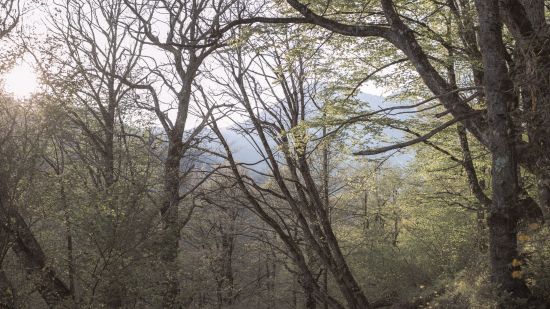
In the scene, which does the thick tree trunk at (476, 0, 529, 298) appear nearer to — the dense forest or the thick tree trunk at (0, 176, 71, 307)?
the dense forest

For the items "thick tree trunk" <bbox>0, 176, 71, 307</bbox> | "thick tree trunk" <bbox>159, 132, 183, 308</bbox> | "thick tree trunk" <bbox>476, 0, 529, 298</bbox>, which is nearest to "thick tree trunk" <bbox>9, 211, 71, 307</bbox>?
"thick tree trunk" <bbox>0, 176, 71, 307</bbox>

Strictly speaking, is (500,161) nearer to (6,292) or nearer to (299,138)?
(299,138)

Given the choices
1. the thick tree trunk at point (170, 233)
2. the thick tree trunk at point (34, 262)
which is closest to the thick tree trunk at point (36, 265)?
the thick tree trunk at point (34, 262)

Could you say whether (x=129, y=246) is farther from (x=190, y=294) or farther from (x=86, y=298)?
(x=190, y=294)

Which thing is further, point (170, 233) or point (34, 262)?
point (170, 233)

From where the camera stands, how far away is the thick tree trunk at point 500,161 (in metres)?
3.84

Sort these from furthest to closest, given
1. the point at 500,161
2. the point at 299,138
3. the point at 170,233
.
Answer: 1. the point at 170,233
2. the point at 299,138
3. the point at 500,161

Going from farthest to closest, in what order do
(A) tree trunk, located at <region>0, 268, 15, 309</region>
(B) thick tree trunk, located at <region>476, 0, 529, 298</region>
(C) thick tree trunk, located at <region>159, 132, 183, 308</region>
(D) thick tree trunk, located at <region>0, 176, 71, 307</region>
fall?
(C) thick tree trunk, located at <region>159, 132, 183, 308</region> → (D) thick tree trunk, located at <region>0, 176, 71, 307</region> → (A) tree trunk, located at <region>0, 268, 15, 309</region> → (B) thick tree trunk, located at <region>476, 0, 529, 298</region>

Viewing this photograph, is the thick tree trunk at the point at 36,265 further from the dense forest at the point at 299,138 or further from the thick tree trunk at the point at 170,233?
the thick tree trunk at the point at 170,233

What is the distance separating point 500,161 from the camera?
3.87m

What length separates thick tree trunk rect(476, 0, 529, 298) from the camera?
3.84 m

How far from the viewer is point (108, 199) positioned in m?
7.59

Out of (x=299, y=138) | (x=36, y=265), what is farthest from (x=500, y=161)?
(x=36, y=265)

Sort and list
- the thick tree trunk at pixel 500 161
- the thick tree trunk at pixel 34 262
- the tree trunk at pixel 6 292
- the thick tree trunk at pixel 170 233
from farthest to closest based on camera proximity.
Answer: the thick tree trunk at pixel 170 233 → the thick tree trunk at pixel 34 262 → the tree trunk at pixel 6 292 → the thick tree trunk at pixel 500 161
